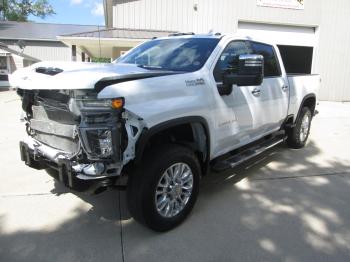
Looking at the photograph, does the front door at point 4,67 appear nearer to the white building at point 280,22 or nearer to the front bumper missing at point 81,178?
the white building at point 280,22

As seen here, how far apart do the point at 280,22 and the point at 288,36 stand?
2.54 ft

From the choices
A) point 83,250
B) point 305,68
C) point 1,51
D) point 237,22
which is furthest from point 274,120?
point 1,51

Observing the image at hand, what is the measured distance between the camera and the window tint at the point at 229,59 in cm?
406

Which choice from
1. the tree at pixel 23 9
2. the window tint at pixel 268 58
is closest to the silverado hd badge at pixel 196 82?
the window tint at pixel 268 58

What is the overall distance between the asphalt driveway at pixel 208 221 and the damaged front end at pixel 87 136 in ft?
2.22

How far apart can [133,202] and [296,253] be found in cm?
158

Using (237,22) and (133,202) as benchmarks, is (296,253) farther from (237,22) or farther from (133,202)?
(237,22)

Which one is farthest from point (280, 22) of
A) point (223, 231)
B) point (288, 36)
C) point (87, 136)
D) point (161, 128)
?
point (87, 136)

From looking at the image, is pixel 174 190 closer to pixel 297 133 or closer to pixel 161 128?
pixel 161 128

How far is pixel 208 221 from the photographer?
384 cm

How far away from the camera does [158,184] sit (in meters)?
3.41

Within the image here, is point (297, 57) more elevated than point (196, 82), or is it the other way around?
point (196, 82)

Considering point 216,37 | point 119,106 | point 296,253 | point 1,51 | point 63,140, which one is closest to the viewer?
point 119,106

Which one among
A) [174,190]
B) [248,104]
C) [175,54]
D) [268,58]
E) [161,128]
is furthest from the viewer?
[268,58]
